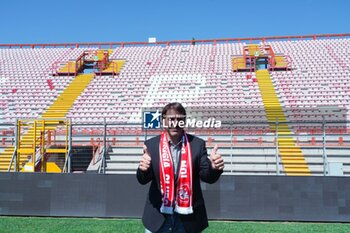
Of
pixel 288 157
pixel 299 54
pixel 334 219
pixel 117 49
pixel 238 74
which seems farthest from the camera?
pixel 117 49

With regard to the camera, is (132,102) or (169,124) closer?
(169,124)

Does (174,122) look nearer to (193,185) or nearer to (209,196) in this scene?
(193,185)

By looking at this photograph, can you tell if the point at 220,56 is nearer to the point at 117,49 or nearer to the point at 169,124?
the point at 117,49

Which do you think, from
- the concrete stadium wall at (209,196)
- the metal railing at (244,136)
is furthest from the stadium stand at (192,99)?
the concrete stadium wall at (209,196)

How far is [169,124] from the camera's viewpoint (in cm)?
266


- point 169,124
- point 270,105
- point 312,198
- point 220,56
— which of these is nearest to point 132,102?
point 270,105

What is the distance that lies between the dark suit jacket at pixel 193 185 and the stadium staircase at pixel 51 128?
328 inches

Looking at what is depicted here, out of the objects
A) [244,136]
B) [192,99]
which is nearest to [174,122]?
[244,136]

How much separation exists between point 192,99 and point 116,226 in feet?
39.4

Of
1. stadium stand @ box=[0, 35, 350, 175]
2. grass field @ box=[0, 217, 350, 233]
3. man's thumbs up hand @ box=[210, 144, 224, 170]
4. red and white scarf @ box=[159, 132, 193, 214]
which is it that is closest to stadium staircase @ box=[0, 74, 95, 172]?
stadium stand @ box=[0, 35, 350, 175]

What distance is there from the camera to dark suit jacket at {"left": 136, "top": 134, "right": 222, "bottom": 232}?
2.65 metres

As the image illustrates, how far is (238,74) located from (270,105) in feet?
14.4

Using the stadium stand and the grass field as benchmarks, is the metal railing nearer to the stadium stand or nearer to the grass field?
the stadium stand

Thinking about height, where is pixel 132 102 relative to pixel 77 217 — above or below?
above
